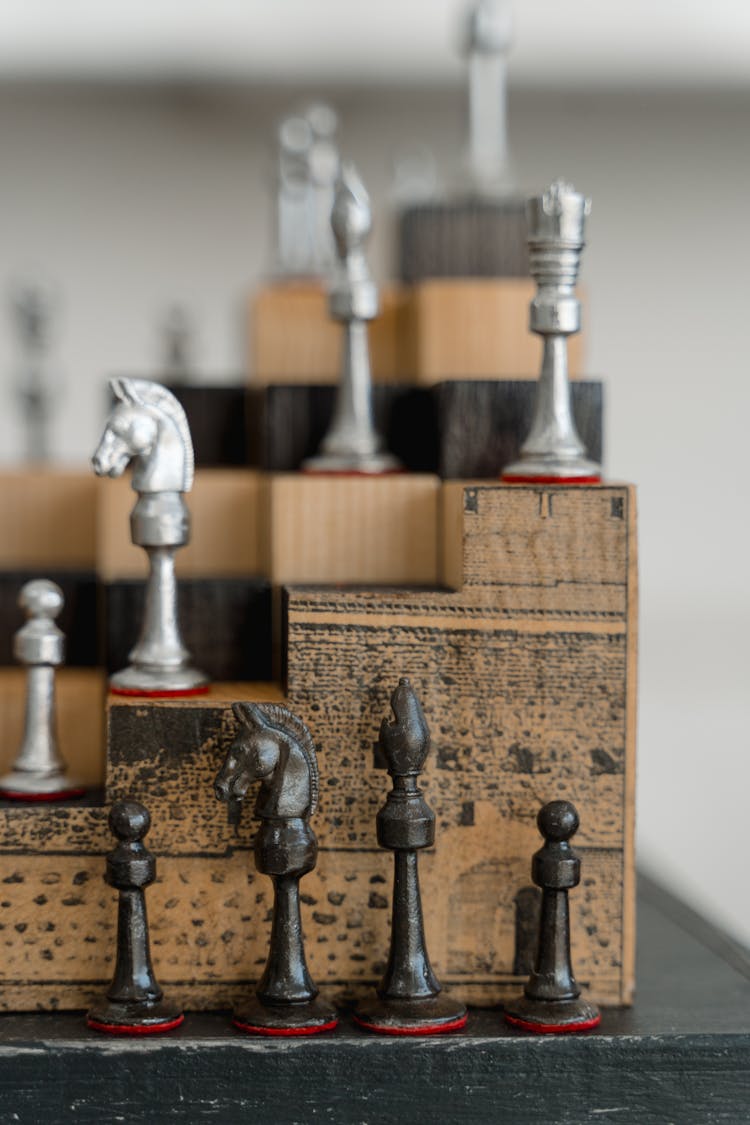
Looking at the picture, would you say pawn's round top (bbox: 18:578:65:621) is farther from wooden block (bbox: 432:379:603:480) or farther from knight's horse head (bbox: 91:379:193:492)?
wooden block (bbox: 432:379:603:480)

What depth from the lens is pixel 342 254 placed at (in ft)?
4.66

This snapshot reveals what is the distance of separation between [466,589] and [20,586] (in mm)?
507

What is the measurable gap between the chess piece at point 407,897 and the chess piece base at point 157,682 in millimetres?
164

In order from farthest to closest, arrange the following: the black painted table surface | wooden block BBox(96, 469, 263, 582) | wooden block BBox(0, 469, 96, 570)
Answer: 1. wooden block BBox(0, 469, 96, 570)
2. wooden block BBox(96, 469, 263, 582)
3. the black painted table surface

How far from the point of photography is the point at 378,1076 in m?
1.11

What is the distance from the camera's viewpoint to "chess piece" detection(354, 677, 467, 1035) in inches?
44.6

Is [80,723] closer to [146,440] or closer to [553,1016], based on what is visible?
[146,440]

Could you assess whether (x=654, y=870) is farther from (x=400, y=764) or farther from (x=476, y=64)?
(x=476, y=64)

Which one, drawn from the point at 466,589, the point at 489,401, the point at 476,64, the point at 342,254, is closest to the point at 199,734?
the point at 466,589

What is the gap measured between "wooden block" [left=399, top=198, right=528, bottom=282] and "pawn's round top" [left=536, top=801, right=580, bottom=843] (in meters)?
0.65

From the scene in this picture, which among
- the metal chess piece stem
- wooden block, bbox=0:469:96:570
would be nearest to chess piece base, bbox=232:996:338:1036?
wooden block, bbox=0:469:96:570

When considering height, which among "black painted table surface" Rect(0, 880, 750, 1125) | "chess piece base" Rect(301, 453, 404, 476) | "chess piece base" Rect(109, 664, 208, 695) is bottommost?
"black painted table surface" Rect(0, 880, 750, 1125)

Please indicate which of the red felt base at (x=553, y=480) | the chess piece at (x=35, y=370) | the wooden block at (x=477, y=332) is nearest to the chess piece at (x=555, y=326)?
the red felt base at (x=553, y=480)

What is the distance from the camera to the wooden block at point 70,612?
4.83 ft
